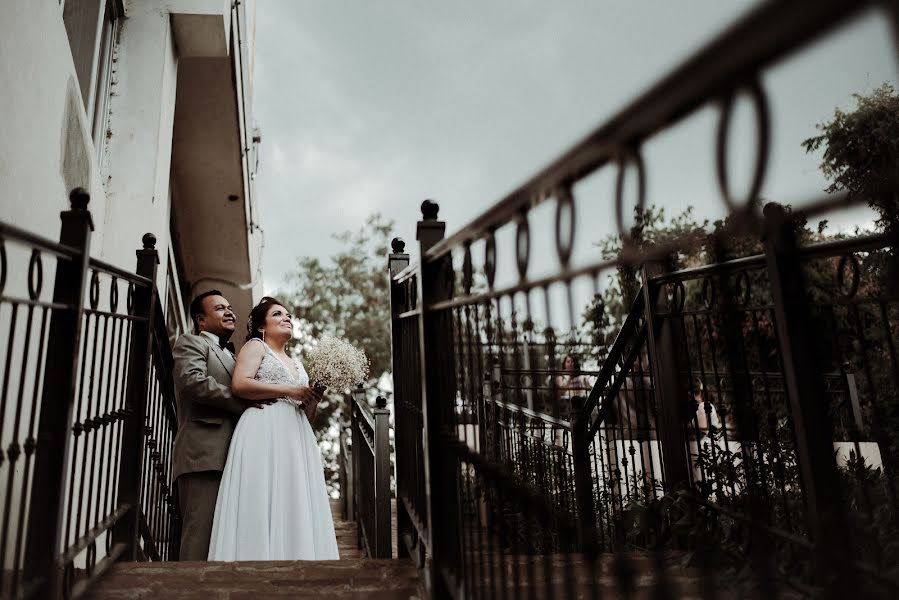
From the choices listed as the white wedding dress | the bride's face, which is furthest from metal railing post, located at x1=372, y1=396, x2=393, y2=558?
the bride's face

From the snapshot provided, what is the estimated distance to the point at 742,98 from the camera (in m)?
0.82

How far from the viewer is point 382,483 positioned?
4434mm

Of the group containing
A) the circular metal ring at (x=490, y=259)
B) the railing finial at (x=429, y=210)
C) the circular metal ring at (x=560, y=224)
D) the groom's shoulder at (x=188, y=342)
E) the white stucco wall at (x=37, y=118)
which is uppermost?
the white stucco wall at (x=37, y=118)

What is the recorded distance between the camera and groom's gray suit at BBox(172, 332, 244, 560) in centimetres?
404

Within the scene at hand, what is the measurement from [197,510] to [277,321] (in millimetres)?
1376

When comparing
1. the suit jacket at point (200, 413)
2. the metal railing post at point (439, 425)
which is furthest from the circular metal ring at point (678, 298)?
the suit jacket at point (200, 413)

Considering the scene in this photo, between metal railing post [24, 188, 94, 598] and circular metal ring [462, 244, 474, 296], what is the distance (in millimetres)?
1473

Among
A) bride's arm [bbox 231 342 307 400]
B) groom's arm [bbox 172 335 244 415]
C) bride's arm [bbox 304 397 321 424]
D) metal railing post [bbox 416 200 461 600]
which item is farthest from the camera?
bride's arm [bbox 304 397 321 424]

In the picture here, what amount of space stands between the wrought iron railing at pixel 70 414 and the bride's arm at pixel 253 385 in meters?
0.51

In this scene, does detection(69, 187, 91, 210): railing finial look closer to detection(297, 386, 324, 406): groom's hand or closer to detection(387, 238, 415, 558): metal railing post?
detection(387, 238, 415, 558): metal railing post

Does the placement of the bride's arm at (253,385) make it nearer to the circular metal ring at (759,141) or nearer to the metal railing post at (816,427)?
the metal railing post at (816,427)

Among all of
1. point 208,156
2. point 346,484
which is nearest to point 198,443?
point 346,484

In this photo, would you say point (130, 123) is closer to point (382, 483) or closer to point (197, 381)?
point (197, 381)

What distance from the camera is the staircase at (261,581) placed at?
270 centimetres
